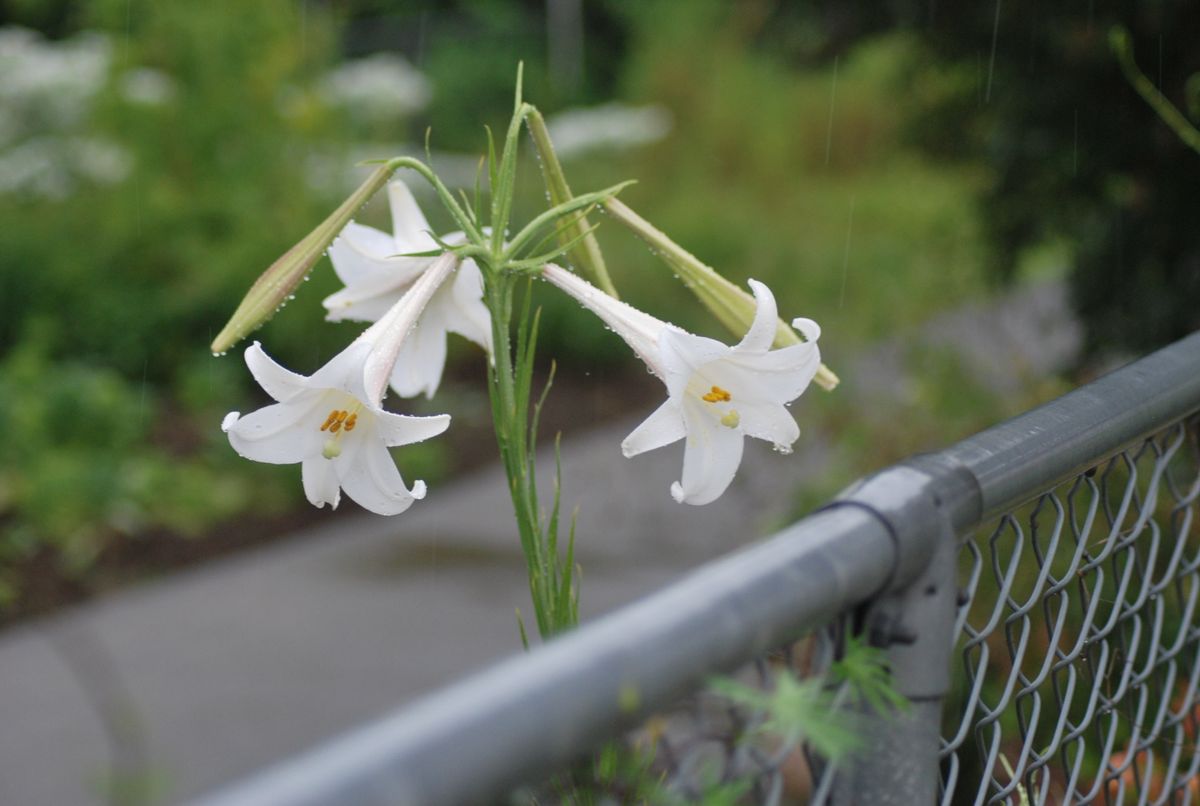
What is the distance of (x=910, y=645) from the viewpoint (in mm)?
948

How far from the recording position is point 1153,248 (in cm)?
397

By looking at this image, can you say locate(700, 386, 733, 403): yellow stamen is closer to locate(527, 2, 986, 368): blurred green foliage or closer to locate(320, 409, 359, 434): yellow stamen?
locate(320, 409, 359, 434): yellow stamen

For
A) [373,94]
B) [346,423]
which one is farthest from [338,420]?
[373,94]

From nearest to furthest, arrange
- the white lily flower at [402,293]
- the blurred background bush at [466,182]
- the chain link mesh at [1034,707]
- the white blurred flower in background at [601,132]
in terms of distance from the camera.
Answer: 1. the chain link mesh at [1034,707]
2. the white lily flower at [402,293]
3. the blurred background bush at [466,182]
4. the white blurred flower in background at [601,132]

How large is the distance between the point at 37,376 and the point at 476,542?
79.8 inches

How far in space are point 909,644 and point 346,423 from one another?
0.56m

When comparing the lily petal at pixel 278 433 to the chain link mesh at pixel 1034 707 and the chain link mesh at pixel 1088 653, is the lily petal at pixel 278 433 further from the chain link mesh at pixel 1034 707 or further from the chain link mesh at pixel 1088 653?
the chain link mesh at pixel 1088 653

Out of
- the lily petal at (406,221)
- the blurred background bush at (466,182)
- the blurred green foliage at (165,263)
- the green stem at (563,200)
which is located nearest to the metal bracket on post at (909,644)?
the green stem at (563,200)

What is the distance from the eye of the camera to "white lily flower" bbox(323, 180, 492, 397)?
1.41 metres

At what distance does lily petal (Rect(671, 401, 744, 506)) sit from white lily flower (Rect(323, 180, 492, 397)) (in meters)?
0.26

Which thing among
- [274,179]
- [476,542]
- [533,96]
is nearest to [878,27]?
[476,542]

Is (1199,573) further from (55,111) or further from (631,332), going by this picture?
(55,111)

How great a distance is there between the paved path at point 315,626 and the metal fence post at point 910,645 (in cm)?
290

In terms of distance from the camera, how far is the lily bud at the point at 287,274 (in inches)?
52.1
